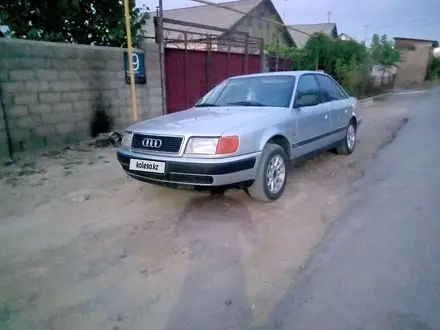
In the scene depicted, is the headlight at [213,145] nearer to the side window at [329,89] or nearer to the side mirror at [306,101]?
Result: the side mirror at [306,101]

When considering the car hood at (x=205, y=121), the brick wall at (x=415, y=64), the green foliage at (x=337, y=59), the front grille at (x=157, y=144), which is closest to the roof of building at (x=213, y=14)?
the green foliage at (x=337, y=59)

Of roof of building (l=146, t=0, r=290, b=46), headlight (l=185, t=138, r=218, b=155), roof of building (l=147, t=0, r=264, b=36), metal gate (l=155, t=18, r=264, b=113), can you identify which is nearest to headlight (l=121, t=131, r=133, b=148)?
headlight (l=185, t=138, r=218, b=155)

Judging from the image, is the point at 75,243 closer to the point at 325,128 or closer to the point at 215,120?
the point at 215,120

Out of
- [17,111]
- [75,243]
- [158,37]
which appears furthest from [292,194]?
[158,37]

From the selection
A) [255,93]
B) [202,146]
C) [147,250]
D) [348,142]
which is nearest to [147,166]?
[202,146]

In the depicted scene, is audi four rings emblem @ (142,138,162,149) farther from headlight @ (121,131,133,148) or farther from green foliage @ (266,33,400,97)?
green foliage @ (266,33,400,97)

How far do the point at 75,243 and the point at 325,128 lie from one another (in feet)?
11.9

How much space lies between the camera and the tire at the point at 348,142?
5859mm

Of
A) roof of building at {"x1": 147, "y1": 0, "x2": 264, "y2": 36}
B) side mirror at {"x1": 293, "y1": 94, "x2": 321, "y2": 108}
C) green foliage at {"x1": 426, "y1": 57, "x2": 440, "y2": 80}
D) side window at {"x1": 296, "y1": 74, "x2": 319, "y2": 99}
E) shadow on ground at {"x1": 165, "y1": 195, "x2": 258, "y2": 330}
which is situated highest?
roof of building at {"x1": 147, "y1": 0, "x2": 264, "y2": 36}

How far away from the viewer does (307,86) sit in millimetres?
4688

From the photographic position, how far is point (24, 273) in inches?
101

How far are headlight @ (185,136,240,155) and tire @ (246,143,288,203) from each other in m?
0.46

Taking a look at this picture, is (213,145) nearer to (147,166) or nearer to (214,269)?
(147,166)

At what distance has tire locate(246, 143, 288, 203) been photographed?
11.8 feet
